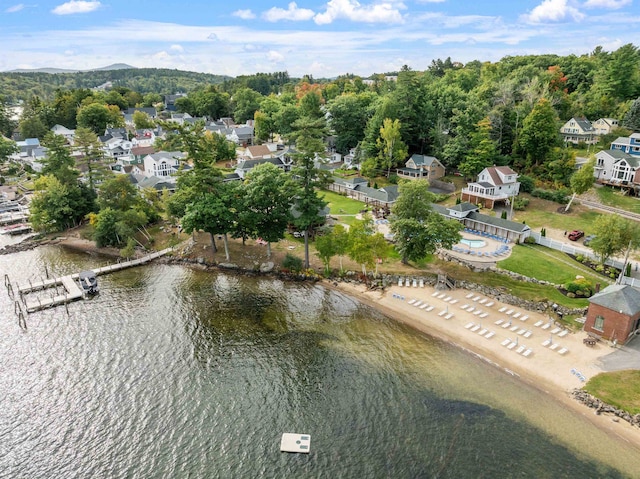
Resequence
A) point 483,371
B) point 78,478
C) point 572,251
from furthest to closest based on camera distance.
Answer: point 572,251 → point 483,371 → point 78,478

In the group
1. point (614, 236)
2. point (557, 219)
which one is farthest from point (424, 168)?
point (614, 236)

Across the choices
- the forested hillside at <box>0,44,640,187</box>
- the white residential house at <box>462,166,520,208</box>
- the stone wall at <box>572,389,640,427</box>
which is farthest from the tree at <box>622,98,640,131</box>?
the stone wall at <box>572,389,640,427</box>

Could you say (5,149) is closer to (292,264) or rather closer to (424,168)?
(292,264)

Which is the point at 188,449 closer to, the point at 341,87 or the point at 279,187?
the point at 279,187

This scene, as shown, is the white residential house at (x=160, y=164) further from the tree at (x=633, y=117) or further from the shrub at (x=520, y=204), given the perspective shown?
the tree at (x=633, y=117)

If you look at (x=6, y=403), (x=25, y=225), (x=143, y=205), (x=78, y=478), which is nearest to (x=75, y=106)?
(x=25, y=225)

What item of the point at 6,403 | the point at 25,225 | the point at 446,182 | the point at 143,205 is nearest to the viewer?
the point at 6,403

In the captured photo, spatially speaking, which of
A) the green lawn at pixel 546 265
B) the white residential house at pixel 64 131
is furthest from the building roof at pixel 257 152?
the white residential house at pixel 64 131
